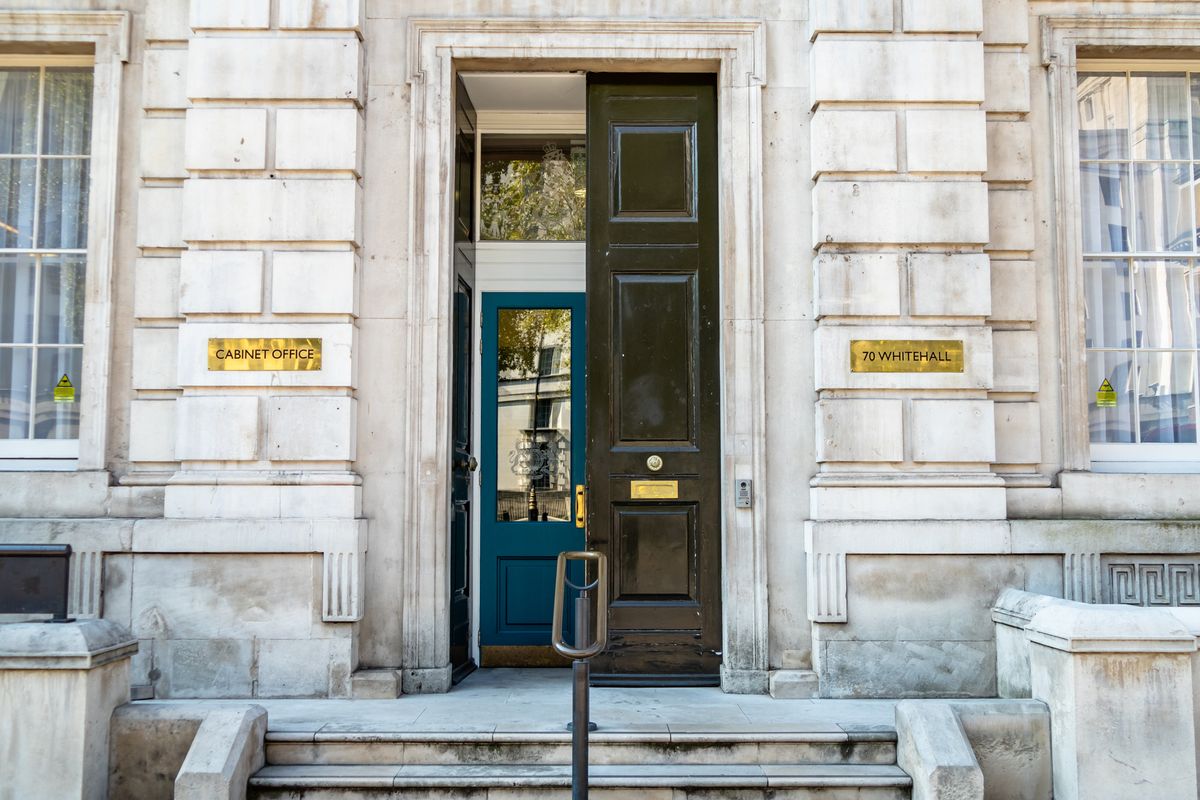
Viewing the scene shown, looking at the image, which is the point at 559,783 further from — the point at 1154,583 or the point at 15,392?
the point at 15,392

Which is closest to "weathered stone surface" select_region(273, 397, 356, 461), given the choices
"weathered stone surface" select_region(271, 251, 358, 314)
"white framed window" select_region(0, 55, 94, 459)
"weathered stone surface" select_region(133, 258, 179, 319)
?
"weathered stone surface" select_region(271, 251, 358, 314)

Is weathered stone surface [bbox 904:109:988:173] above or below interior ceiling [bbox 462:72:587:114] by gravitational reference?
below

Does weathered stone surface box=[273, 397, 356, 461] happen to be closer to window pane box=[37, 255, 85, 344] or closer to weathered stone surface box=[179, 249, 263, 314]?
weathered stone surface box=[179, 249, 263, 314]

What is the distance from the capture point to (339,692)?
6812 mm

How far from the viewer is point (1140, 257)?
25.4 ft

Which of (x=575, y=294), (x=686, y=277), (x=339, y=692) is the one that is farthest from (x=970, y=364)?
(x=339, y=692)

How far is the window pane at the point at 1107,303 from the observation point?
771cm

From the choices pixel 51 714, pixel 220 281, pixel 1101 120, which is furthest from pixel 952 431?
pixel 51 714

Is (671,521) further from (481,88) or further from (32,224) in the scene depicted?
(32,224)

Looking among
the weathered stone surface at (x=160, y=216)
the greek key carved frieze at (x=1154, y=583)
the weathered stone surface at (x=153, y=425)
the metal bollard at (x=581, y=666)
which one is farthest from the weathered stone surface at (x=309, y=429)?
the greek key carved frieze at (x=1154, y=583)

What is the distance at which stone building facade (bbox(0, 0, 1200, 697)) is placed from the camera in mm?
6926

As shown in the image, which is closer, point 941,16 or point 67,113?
point 941,16

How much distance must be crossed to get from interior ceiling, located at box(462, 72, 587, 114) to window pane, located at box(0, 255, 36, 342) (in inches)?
139

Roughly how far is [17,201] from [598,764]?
19.2 ft
